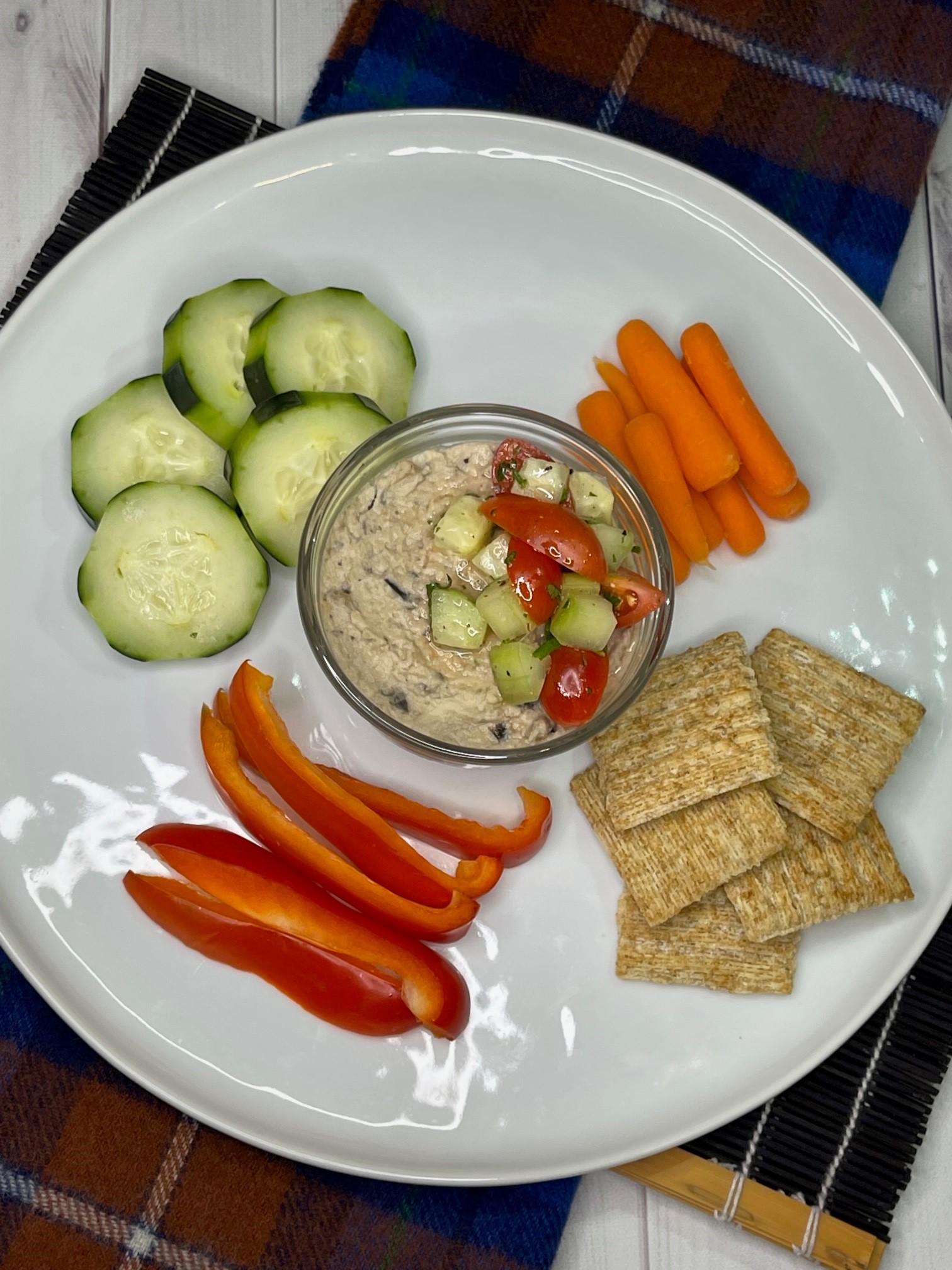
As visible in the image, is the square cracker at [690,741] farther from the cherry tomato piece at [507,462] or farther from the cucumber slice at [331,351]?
the cucumber slice at [331,351]

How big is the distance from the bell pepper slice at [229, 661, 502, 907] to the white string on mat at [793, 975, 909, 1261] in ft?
3.51

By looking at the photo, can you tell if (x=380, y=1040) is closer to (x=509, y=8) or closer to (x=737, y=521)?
(x=737, y=521)

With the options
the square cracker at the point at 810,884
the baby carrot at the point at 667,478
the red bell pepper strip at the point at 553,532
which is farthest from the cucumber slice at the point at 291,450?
the square cracker at the point at 810,884

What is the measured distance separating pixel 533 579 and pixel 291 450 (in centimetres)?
65

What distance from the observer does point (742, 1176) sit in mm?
3008

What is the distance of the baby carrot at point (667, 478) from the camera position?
304 cm

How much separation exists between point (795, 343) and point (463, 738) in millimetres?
1354

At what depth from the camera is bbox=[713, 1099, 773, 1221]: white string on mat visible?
2992 millimetres

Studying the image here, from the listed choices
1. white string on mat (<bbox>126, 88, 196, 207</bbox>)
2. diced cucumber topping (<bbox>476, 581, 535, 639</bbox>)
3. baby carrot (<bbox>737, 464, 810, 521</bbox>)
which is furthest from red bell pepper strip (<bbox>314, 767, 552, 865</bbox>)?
white string on mat (<bbox>126, 88, 196, 207</bbox>)

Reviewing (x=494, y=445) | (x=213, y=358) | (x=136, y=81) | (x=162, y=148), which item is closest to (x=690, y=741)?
(x=494, y=445)

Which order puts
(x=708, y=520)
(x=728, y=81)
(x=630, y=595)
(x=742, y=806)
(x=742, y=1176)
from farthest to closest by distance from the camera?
1. (x=728, y=81)
2. (x=708, y=520)
3. (x=742, y=1176)
4. (x=742, y=806)
5. (x=630, y=595)

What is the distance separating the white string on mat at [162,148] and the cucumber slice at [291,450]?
2.69 feet

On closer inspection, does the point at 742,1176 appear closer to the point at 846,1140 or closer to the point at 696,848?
the point at 846,1140

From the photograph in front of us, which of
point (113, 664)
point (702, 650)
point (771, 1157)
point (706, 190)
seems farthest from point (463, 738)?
point (706, 190)
